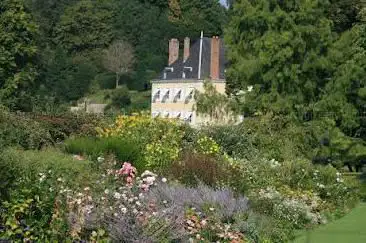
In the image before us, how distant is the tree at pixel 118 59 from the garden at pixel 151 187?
63527 mm

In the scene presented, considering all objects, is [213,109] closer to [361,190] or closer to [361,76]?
[361,76]

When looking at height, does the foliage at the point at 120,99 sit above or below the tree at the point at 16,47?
below

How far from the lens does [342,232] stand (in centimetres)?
1089

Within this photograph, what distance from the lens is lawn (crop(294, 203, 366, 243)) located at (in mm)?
10133

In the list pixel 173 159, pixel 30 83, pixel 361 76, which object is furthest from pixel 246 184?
pixel 30 83

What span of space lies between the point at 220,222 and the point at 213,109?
88.7ft

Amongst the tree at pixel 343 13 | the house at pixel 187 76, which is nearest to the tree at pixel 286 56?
the tree at pixel 343 13

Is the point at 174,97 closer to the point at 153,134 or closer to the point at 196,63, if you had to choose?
the point at 196,63

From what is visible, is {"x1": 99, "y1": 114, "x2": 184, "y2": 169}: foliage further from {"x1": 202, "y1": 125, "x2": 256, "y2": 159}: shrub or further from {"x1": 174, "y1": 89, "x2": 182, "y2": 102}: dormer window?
{"x1": 174, "y1": 89, "x2": 182, "y2": 102}: dormer window

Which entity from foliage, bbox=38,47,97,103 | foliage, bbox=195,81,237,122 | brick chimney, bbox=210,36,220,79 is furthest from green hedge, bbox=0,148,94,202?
foliage, bbox=38,47,97,103

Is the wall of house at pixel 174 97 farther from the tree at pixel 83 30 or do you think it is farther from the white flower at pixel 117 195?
the white flower at pixel 117 195

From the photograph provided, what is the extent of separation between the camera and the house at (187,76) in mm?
61688

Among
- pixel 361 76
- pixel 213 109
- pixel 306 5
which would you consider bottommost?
pixel 213 109

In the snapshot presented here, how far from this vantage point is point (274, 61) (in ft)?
94.1
